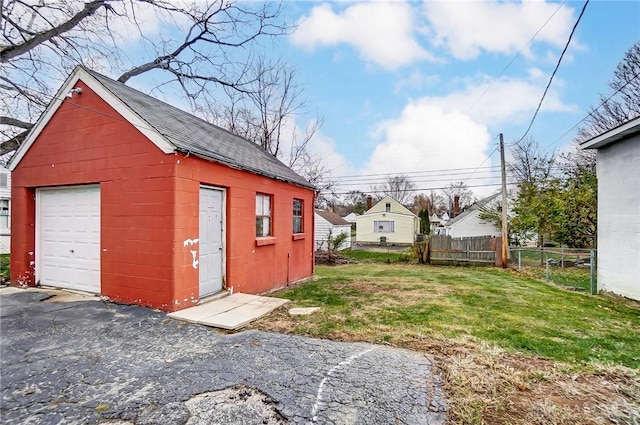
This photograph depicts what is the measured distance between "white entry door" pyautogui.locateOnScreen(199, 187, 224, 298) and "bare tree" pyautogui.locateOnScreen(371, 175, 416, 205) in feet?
146

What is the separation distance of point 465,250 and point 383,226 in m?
18.2

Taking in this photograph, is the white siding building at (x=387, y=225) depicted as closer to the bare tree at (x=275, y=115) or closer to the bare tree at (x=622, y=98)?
the bare tree at (x=275, y=115)

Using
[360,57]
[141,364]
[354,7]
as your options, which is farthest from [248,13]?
[141,364]

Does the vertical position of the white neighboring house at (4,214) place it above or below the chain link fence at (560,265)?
above

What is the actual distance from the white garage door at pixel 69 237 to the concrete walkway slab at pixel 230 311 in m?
2.30

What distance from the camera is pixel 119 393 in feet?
9.29

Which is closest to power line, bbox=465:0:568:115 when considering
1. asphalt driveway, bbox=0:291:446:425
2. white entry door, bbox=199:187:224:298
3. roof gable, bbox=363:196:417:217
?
asphalt driveway, bbox=0:291:446:425

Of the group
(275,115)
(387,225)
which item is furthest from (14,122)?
(387,225)

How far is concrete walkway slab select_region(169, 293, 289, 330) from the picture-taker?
4785 mm

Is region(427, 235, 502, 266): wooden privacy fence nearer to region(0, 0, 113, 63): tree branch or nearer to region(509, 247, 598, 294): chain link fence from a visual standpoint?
region(509, 247, 598, 294): chain link fence

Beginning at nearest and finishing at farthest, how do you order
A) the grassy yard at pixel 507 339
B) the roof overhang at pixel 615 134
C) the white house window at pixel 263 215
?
1. the grassy yard at pixel 507 339
2. the roof overhang at pixel 615 134
3. the white house window at pixel 263 215

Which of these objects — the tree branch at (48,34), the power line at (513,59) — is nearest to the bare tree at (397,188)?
the power line at (513,59)

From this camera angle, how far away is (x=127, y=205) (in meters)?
5.60

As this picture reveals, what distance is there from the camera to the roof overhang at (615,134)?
22.6 ft
